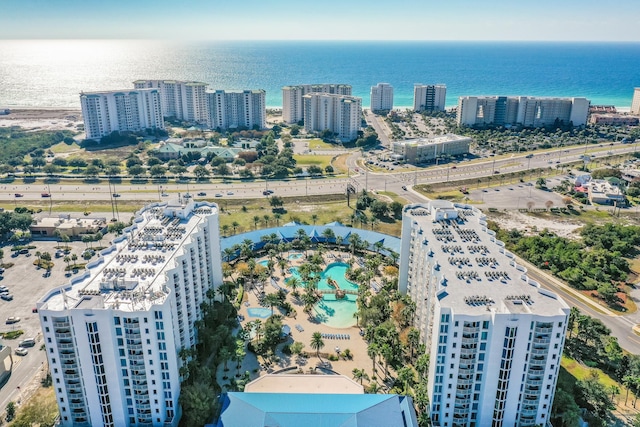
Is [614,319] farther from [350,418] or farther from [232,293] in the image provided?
[232,293]

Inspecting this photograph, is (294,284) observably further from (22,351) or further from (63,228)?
(63,228)

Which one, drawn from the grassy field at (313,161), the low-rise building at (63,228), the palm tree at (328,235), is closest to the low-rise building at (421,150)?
the grassy field at (313,161)

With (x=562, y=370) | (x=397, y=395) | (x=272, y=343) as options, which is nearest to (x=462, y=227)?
(x=562, y=370)

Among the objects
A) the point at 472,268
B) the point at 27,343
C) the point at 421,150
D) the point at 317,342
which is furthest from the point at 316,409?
the point at 421,150

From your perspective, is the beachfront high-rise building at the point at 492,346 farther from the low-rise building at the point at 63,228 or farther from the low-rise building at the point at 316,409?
the low-rise building at the point at 63,228

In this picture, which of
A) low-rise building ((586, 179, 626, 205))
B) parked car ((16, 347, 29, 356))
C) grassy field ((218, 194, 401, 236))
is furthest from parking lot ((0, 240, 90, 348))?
low-rise building ((586, 179, 626, 205))

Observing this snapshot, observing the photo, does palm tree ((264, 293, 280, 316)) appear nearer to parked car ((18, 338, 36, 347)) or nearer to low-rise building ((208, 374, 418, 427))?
low-rise building ((208, 374, 418, 427))
